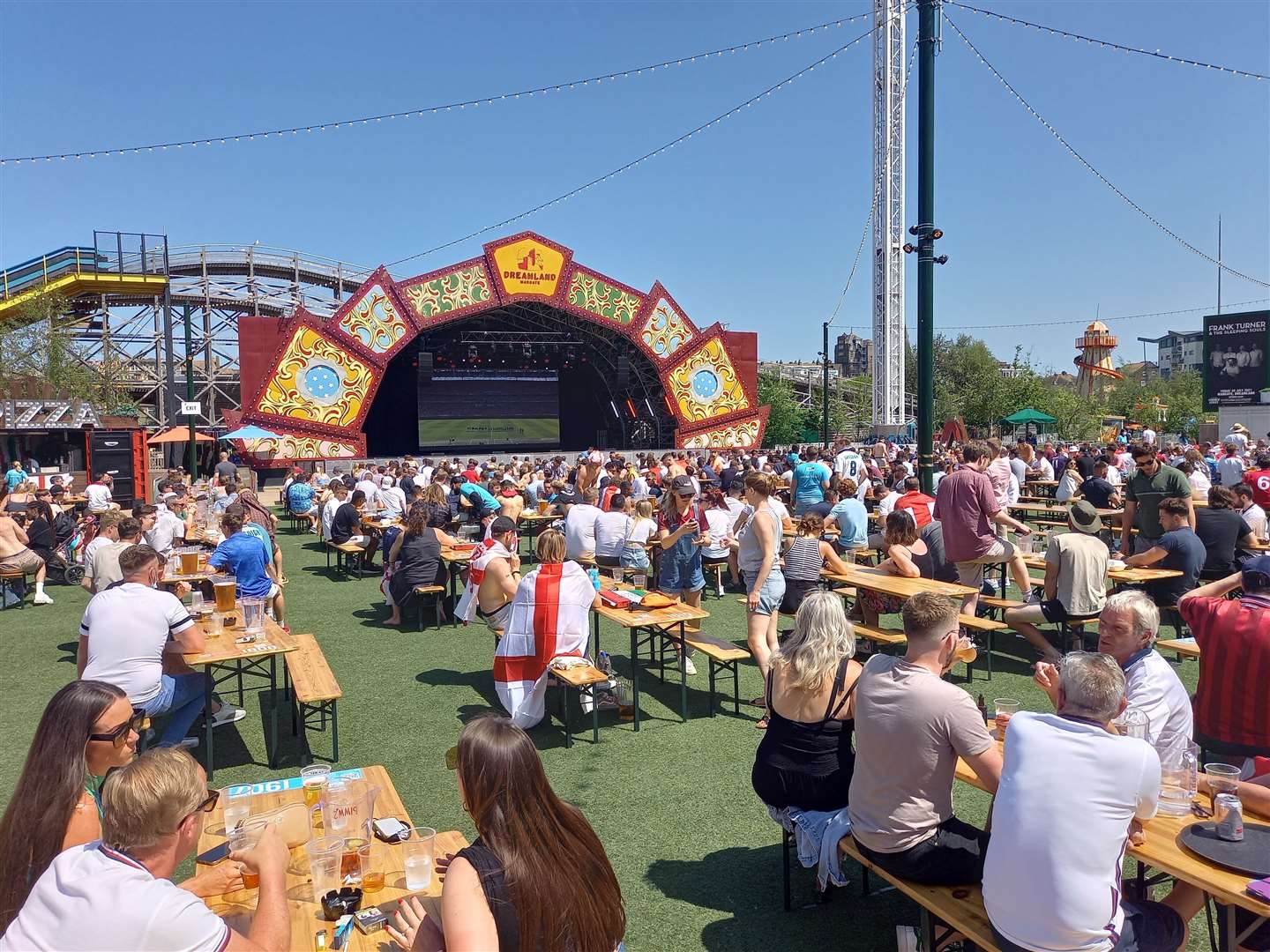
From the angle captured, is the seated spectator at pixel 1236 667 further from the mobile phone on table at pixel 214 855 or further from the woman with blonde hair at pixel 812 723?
the mobile phone on table at pixel 214 855

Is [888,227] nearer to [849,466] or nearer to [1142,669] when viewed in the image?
[849,466]

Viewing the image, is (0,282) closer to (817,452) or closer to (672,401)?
(672,401)

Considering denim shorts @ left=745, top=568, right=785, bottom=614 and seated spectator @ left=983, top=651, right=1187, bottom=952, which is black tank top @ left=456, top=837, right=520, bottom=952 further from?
denim shorts @ left=745, top=568, right=785, bottom=614

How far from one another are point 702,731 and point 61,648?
254 inches

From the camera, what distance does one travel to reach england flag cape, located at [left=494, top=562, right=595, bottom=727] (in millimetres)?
5570

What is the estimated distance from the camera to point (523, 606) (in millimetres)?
5594

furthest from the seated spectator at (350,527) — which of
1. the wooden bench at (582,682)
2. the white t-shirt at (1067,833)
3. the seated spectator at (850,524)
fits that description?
the white t-shirt at (1067,833)

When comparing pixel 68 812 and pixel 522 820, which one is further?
pixel 68 812

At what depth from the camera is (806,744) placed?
139 inches

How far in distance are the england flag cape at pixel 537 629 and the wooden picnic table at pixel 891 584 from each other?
252cm

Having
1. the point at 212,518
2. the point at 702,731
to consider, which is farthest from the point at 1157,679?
the point at 212,518

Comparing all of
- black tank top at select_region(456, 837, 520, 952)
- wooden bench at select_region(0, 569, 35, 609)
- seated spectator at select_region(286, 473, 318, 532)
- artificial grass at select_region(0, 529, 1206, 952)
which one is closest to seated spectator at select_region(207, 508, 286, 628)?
artificial grass at select_region(0, 529, 1206, 952)

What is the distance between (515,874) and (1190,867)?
6.73 ft

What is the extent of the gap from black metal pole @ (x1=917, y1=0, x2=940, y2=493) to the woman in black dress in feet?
16.5
